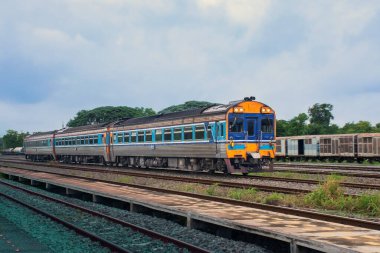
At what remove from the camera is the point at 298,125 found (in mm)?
73688

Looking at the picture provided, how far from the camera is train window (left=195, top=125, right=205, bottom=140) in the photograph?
77.2ft

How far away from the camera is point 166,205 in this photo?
39.1 feet

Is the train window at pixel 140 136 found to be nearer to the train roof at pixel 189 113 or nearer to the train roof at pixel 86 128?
the train roof at pixel 189 113

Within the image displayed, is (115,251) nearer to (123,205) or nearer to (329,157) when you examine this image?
(123,205)

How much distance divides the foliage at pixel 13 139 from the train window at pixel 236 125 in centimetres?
15099

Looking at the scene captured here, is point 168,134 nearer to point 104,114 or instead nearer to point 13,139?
point 104,114

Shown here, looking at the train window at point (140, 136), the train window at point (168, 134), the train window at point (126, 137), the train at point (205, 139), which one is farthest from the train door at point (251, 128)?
the train window at point (126, 137)

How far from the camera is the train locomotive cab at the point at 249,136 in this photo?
22094 mm

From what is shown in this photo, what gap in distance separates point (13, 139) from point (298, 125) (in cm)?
11933

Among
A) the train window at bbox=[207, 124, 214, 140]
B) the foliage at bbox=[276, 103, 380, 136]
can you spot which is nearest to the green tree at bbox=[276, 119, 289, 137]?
the foliage at bbox=[276, 103, 380, 136]

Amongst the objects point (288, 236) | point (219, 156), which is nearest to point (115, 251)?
point (288, 236)

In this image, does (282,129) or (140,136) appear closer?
(140,136)

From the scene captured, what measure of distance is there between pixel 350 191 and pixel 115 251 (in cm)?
984

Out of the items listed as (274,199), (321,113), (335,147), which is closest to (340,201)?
(274,199)
